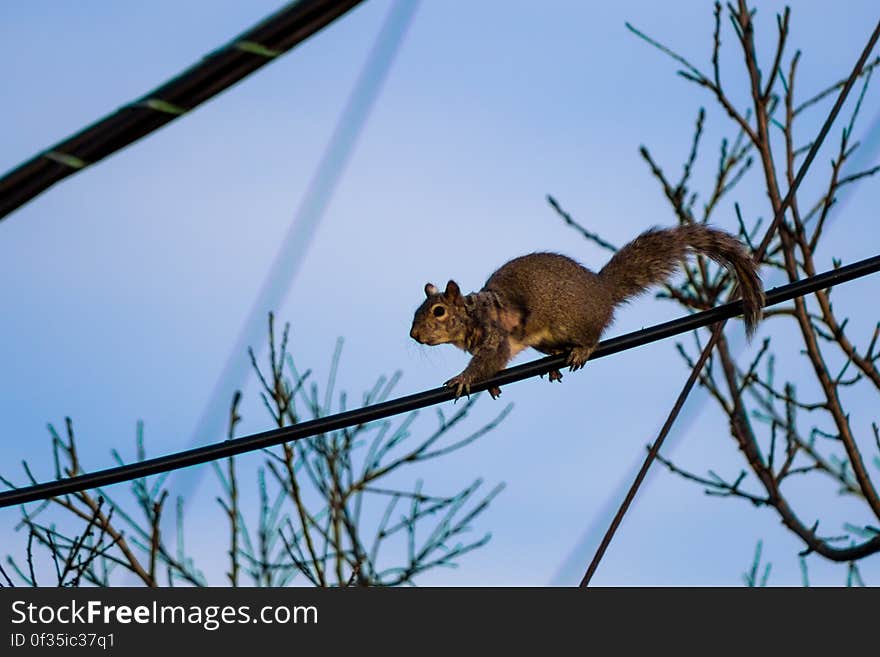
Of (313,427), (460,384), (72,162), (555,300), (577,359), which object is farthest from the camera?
(555,300)

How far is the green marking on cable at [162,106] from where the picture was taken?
234 centimetres

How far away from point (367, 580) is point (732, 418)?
2.39 meters

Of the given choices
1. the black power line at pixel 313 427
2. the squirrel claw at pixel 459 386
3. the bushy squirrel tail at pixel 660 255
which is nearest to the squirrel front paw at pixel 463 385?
the squirrel claw at pixel 459 386

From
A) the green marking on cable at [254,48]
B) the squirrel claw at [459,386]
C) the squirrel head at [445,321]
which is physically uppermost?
the squirrel head at [445,321]

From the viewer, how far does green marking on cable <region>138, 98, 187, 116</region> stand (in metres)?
2.34

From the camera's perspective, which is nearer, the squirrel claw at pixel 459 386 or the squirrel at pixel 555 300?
the squirrel claw at pixel 459 386

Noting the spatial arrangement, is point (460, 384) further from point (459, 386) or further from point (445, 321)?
point (445, 321)

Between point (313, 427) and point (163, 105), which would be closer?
point (163, 105)

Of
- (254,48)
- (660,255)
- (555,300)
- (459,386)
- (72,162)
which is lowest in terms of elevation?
(72,162)

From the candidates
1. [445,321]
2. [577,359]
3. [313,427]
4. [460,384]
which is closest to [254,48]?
[313,427]

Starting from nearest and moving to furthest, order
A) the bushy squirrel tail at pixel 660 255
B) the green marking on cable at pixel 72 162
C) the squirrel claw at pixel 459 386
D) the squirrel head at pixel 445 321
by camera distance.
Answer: the green marking on cable at pixel 72 162 → the squirrel claw at pixel 459 386 → the bushy squirrel tail at pixel 660 255 → the squirrel head at pixel 445 321

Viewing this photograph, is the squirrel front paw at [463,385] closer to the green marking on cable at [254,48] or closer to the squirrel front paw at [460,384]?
the squirrel front paw at [460,384]

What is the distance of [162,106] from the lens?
7.67ft
